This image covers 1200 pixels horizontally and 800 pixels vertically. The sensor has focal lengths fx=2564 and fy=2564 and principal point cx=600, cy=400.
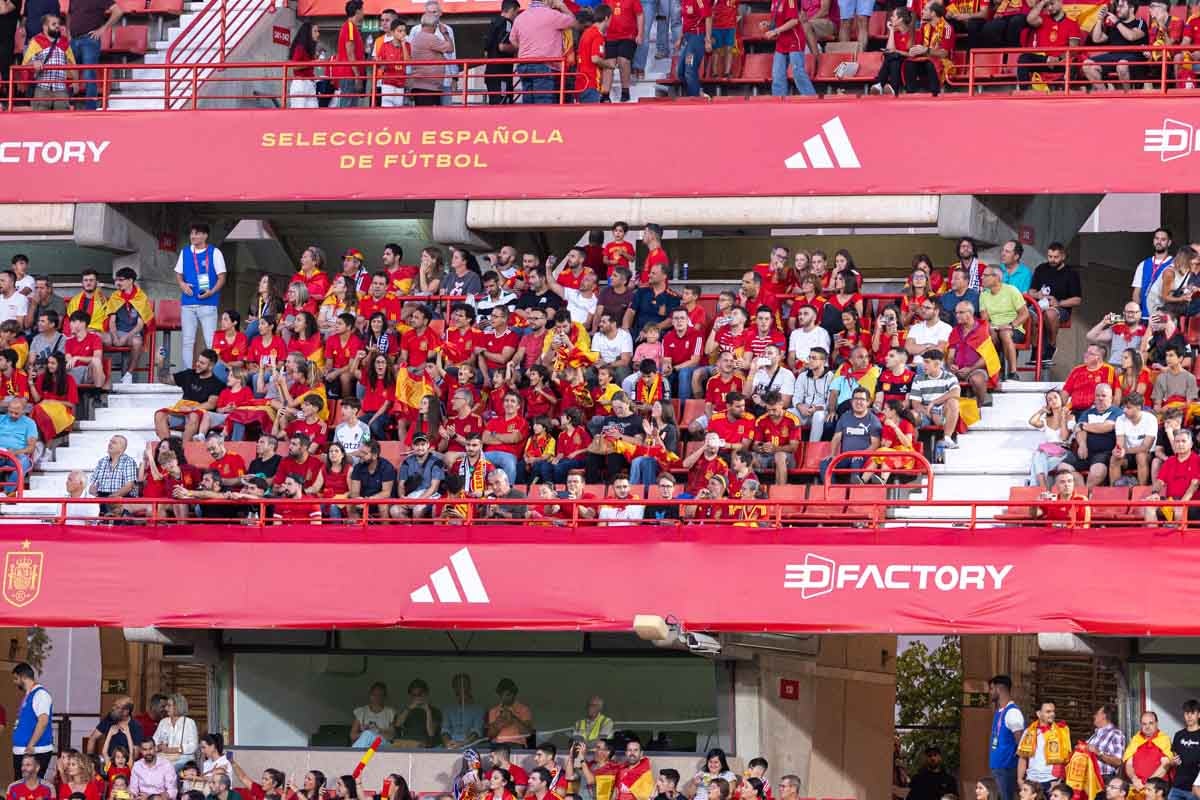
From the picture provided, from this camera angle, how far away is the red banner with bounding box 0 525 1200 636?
20125mm

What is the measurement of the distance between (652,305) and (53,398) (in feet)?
19.6

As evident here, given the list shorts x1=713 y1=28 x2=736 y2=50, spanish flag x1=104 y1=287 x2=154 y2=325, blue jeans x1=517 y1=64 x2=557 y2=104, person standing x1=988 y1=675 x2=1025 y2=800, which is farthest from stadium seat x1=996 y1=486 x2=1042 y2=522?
spanish flag x1=104 y1=287 x2=154 y2=325

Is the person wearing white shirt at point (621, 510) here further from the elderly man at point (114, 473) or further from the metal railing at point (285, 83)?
the metal railing at point (285, 83)

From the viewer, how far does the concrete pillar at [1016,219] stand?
2530cm

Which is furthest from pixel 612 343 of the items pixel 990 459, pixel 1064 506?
pixel 1064 506

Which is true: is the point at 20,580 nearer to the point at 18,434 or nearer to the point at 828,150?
the point at 18,434

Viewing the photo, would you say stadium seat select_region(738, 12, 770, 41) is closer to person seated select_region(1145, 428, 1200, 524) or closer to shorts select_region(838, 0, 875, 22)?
shorts select_region(838, 0, 875, 22)

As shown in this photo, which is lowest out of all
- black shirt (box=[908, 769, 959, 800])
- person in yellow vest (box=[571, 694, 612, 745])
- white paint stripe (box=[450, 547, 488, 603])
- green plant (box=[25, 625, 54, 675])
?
black shirt (box=[908, 769, 959, 800])

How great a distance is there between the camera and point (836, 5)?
27031mm

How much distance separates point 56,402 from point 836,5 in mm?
9072

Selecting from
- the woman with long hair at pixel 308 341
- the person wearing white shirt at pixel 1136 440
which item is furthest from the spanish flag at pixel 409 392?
the person wearing white shirt at pixel 1136 440

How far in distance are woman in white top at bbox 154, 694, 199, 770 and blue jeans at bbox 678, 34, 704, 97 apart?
28.4 feet

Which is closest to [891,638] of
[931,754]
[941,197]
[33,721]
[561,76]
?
[931,754]

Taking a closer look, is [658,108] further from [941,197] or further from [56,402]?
[56,402]
